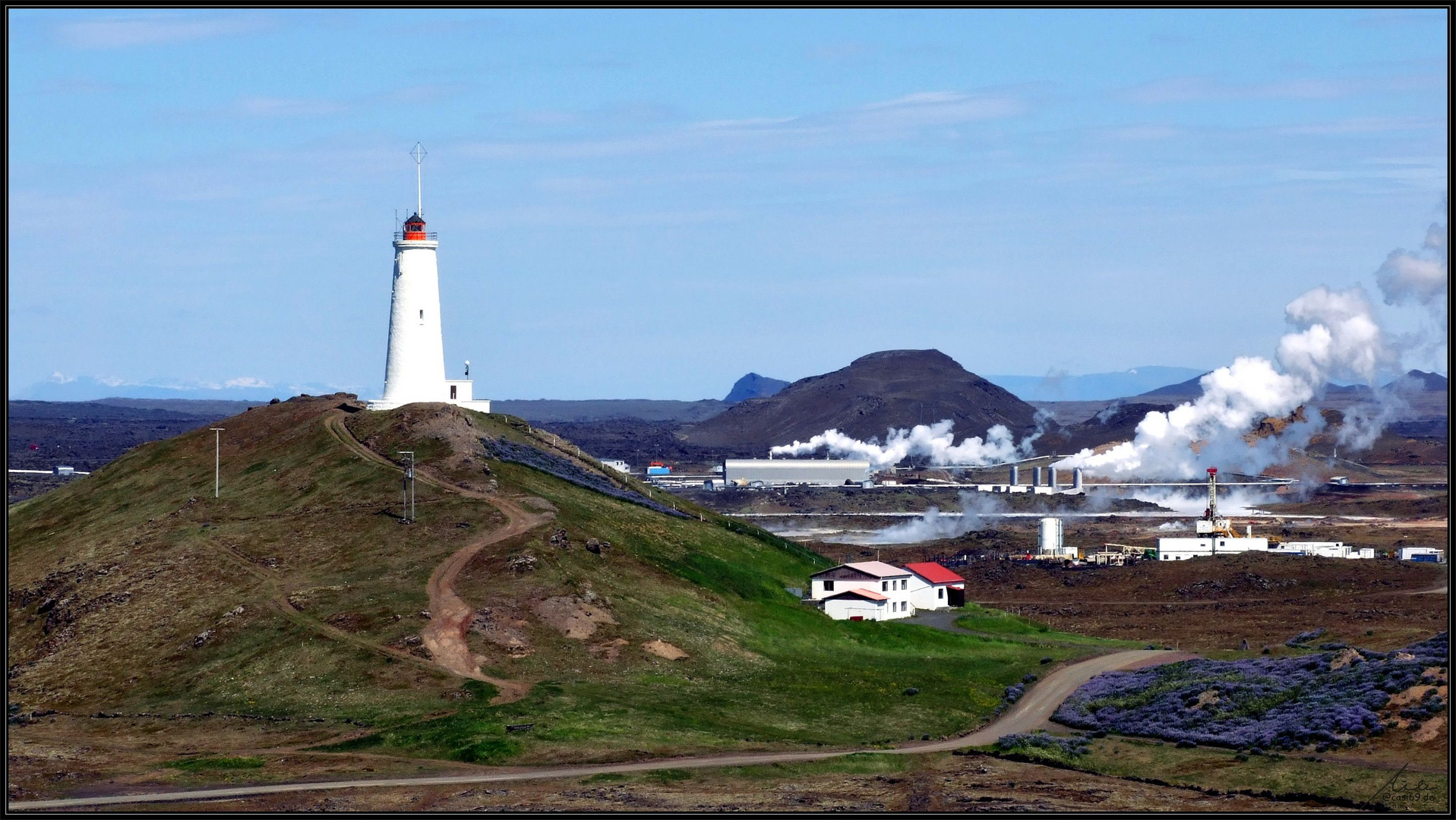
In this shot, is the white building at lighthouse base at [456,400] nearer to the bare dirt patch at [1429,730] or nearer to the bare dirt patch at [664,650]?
the bare dirt patch at [664,650]

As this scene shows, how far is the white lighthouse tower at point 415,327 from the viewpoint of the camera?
151 metres

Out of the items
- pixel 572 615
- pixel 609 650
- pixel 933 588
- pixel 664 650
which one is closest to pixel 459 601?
pixel 572 615

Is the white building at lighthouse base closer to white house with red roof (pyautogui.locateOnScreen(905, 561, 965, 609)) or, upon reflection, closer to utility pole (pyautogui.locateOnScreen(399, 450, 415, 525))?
utility pole (pyautogui.locateOnScreen(399, 450, 415, 525))

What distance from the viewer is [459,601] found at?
109 m

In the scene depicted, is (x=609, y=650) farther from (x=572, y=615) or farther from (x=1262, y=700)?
(x=1262, y=700)

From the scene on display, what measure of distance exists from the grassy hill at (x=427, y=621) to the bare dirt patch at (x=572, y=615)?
0.17 meters

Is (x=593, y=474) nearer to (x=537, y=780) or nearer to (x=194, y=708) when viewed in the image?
(x=194, y=708)

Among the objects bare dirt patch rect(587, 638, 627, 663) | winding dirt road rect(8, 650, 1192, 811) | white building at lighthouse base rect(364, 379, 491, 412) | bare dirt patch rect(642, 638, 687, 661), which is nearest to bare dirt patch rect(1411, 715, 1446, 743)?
winding dirt road rect(8, 650, 1192, 811)

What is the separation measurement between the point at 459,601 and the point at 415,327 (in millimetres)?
48655

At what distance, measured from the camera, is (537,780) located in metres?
77.5

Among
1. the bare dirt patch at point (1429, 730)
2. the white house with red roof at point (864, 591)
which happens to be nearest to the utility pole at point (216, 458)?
the white house with red roof at point (864, 591)

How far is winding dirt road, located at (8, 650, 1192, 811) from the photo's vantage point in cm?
7244

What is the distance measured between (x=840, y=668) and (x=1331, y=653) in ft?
99.9

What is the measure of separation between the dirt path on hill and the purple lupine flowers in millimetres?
32833
